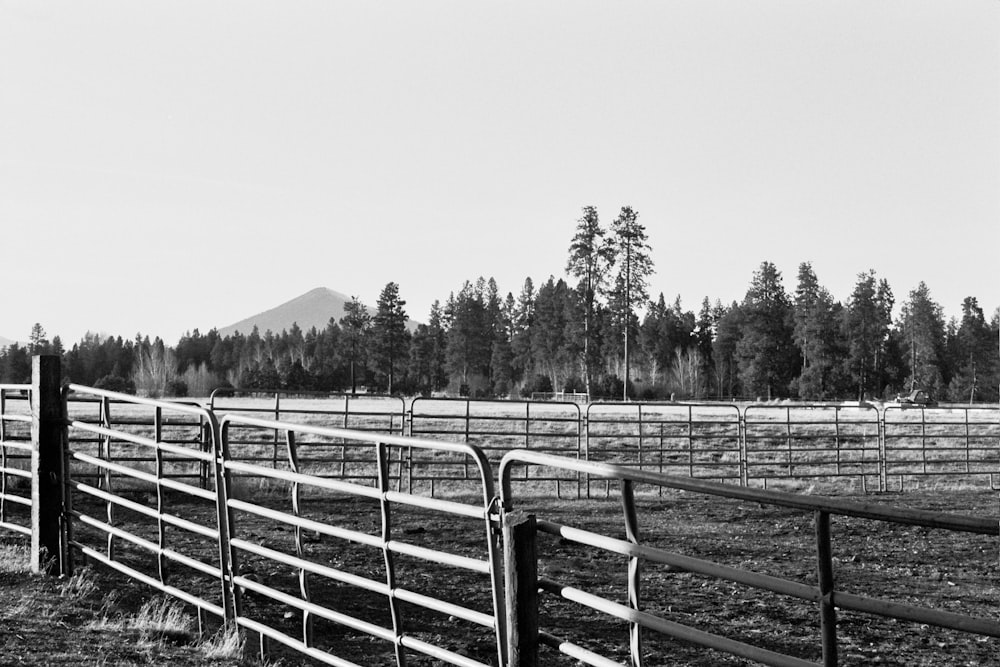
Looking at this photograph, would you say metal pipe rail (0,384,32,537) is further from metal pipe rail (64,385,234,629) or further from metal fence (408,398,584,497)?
metal fence (408,398,584,497)

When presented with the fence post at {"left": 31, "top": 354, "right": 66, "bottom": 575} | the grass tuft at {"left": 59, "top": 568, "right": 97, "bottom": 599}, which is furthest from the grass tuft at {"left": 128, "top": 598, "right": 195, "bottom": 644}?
the fence post at {"left": 31, "top": 354, "right": 66, "bottom": 575}

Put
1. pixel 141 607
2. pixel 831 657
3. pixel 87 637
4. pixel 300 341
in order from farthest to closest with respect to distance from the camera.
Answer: pixel 300 341 → pixel 141 607 → pixel 87 637 → pixel 831 657

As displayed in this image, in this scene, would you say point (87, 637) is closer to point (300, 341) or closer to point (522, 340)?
point (522, 340)

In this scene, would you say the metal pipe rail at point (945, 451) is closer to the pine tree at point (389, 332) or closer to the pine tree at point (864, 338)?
the pine tree at point (864, 338)

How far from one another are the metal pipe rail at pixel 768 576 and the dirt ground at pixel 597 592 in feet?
9.04

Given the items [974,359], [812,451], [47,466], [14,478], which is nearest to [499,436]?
[812,451]

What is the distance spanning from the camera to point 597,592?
8102 mm

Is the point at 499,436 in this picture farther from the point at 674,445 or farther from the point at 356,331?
the point at 356,331

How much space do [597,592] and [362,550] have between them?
2.78 metres

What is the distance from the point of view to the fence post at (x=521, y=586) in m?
3.62

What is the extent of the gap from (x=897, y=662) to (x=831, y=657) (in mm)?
4208

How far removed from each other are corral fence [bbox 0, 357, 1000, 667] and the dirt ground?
61 mm

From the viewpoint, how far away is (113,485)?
13969 millimetres

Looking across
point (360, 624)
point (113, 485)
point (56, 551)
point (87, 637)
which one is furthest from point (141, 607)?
point (113, 485)
